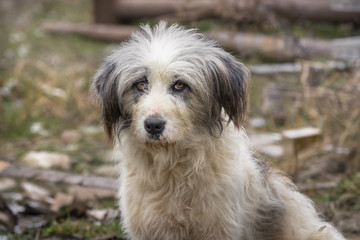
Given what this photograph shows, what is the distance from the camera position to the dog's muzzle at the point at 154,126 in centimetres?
324

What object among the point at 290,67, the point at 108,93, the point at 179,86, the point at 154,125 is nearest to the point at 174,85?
the point at 179,86

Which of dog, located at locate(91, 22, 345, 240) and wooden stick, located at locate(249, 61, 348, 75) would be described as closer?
dog, located at locate(91, 22, 345, 240)

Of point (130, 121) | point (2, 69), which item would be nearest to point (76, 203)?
point (130, 121)

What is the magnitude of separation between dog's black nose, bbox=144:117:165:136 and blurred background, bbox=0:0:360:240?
2.86 feet

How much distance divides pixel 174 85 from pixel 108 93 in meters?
0.45

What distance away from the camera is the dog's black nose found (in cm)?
324

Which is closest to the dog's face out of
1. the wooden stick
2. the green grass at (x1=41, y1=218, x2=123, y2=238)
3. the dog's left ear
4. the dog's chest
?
the dog's left ear

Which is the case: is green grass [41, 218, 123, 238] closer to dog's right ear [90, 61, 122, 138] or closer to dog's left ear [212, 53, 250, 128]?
dog's right ear [90, 61, 122, 138]

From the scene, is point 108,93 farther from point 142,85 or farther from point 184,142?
point 184,142

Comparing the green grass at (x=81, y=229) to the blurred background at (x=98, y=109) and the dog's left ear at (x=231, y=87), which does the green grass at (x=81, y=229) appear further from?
the dog's left ear at (x=231, y=87)

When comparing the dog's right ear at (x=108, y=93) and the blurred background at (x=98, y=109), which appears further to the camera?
the blurred background at (x=98, y=109)

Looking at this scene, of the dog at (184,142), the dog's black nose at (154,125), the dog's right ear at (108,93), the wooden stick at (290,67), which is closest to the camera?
the dog's black nose at (154,125)

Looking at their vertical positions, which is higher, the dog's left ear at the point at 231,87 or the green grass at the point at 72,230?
the dog's left ear at the point at 231,87

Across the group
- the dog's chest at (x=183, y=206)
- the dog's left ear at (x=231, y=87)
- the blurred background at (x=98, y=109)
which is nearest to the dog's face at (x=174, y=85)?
the dog's left ear at (x=231, y=87)
